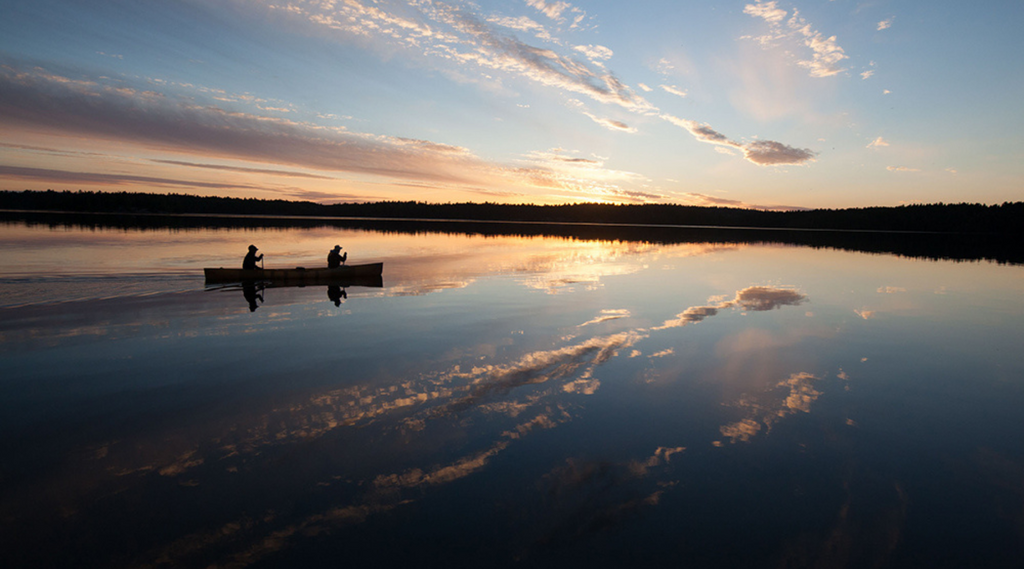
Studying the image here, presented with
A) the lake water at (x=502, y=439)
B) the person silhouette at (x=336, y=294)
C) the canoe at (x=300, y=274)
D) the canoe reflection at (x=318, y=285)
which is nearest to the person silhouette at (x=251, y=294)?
the canoe reflection at (x=318, y=285)

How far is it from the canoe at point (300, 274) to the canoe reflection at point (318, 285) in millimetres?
40

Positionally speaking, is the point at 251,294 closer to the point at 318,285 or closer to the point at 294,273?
the point at 294,273

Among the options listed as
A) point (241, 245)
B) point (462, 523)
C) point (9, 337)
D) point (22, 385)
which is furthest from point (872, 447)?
point (241, 245)

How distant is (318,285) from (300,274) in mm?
1092

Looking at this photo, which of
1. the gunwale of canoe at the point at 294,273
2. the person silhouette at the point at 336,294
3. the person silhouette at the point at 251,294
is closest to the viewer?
the person silhouette at the point at 251,294

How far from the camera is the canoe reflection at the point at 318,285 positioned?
2278 cm

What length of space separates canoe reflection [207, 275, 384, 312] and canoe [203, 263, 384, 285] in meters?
0.04

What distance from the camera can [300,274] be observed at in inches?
1011

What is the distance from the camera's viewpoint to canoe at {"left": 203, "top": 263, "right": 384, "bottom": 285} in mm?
24438

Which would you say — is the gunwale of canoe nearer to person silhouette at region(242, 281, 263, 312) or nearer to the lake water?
person silhouette at region(242, 281, 263, 312)

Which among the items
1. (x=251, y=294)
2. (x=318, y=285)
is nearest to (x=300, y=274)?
(x=318, y=285)

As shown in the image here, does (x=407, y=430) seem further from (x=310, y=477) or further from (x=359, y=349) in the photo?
(x=359, y=349)

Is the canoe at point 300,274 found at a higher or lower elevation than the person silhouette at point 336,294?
higher

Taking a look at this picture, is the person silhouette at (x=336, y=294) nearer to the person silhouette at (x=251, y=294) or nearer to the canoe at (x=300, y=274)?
the canoe at (x=300, y=274)
